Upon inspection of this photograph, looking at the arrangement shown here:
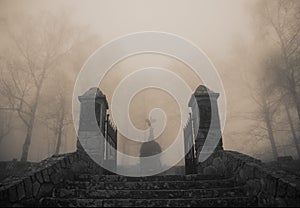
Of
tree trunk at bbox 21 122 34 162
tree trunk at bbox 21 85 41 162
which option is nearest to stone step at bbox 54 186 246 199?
tree trunk at bbox 21 122 34 162

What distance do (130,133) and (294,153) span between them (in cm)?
1839

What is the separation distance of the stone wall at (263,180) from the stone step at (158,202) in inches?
9.7

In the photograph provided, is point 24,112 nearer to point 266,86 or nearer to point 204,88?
point 204,88

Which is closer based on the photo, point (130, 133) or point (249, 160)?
point (249, 160)

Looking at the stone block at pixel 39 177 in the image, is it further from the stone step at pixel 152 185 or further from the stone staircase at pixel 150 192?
the stone step at pixel 152 185

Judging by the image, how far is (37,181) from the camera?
3.70 m

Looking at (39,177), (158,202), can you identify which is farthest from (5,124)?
(158,202)

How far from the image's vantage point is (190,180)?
182 inches

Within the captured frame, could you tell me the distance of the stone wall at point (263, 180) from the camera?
3027 millimetres

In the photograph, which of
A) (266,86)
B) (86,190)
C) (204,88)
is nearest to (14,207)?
(86,190)

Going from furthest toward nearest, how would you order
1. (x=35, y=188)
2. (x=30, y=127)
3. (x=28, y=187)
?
(x=30, y=127), (x=35, y=188), (x=28, y=187)

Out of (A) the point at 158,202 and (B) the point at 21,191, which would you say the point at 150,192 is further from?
(B) the point at 21,191

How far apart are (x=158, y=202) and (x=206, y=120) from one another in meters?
3.55

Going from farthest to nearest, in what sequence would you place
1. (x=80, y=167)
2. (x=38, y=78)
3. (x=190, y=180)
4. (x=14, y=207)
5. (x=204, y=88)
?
1. (x=38, y=78)
2. (x=204, y=88)
3. (x=80, y=167)
4. (x=190, y=180)
5. (x=14, y=207)
